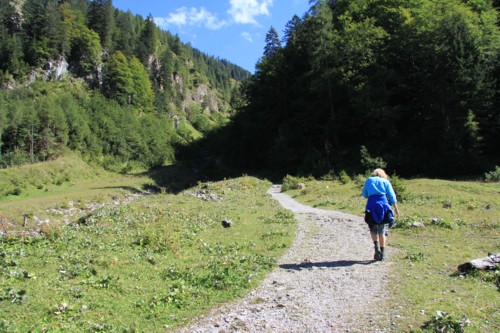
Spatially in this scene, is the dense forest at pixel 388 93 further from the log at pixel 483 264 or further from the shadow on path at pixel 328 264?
the log at pixel 483 264

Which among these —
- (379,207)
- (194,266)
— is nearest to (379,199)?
(379,207)

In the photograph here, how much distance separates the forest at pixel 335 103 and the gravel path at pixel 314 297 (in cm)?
3039

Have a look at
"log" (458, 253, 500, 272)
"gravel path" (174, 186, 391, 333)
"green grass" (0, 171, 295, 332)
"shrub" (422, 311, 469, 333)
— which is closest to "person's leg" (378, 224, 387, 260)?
"gravel path" (174, 186, 391, 333)

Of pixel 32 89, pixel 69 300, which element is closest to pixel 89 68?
pixel 32 89

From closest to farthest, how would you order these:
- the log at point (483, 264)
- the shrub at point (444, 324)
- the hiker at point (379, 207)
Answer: the shrub at point (444, 324) < the log at point (483, 264) < the hiker at point (379, 207)

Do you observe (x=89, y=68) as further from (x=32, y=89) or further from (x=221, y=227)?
(x=221, y=227)

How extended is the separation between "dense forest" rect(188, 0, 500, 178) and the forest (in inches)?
5.9

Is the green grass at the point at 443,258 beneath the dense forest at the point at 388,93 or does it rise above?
beneath

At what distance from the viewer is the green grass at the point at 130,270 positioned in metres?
7.46

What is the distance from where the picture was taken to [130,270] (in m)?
10.7

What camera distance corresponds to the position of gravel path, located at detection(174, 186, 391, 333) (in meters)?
6.89

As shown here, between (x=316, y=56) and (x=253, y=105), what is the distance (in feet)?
75.1

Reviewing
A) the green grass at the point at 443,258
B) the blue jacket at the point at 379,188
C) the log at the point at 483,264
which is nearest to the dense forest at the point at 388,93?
the green grass at the point at 443,258

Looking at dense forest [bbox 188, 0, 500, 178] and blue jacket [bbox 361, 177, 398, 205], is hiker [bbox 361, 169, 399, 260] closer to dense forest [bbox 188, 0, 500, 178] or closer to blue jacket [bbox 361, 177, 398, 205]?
blue jacket [bbox 361, 177, 398, 205]
